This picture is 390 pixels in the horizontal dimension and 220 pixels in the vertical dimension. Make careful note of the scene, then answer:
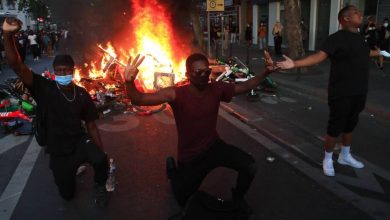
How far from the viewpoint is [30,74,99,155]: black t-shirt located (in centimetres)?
397

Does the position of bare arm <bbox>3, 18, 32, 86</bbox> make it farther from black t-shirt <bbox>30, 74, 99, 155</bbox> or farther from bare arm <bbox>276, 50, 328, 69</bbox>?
bare arm <bbox>276, 50, 328, 69</bbox>

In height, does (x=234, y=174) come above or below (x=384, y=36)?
below

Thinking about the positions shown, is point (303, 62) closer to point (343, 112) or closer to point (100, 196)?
point (343, 112)

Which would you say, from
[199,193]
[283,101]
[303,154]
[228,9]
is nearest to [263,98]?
[283,101]

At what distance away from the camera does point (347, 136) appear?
15.9ft

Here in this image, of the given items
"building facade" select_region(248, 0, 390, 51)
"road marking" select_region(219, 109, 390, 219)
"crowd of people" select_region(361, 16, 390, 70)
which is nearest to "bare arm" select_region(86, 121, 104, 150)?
"road marking" select_region(219, 109, 390, 219)

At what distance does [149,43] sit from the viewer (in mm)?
12117

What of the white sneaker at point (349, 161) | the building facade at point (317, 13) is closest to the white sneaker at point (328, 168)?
the white sneaker at point (349, 161)

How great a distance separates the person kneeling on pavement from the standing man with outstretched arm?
7.85 ft

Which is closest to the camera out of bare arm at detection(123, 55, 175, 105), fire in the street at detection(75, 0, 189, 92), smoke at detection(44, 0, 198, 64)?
bare arm at detection(123, 55, 175, 105)

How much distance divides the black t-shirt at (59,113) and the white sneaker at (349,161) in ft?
10.3

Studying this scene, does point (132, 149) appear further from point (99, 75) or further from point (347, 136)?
point (99, 75)

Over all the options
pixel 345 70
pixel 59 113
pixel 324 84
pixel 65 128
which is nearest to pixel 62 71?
pixel 59 113

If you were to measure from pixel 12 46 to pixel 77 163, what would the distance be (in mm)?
1294
